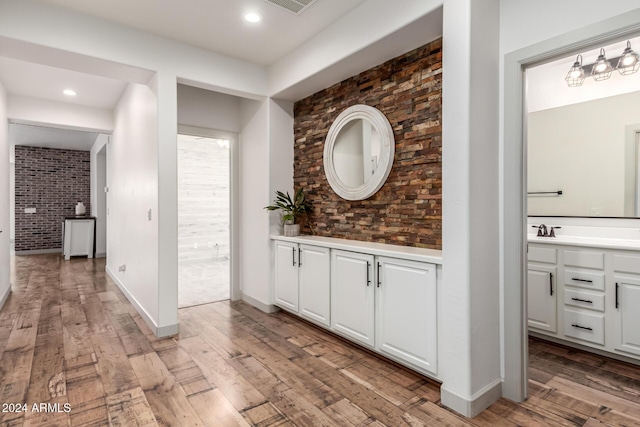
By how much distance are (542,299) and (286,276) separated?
2.33m

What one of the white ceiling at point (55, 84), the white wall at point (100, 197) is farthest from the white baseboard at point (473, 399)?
the white wall at point (100, 197)

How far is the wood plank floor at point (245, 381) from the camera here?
6.38 feet

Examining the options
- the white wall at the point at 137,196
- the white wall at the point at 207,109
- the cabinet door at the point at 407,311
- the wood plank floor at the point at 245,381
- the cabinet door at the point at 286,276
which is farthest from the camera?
the white wall at the point at 207,109

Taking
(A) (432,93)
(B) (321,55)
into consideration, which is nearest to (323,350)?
(A) (432,93)

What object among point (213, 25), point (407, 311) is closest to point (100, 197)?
point (213, 25)

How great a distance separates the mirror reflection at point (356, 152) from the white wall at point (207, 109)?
163cm

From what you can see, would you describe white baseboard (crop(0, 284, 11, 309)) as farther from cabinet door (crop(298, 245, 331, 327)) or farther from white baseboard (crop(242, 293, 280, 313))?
cabinet door (crop(298, 245, 331, 327))

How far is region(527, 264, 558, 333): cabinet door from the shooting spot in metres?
2.96

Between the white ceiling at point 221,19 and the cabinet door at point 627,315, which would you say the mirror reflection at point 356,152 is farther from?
the cabinet door at point 627,315

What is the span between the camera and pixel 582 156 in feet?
10.6

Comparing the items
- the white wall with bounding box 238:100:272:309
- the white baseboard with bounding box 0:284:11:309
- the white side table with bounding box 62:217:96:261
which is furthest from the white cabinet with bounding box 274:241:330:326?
the white side table with bounding box 62:217:96:261

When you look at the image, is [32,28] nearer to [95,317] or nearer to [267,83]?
[267,83]

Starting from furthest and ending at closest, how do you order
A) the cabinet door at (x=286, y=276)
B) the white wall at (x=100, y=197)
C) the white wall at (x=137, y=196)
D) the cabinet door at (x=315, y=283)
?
the white wall at (x=100, y=197) → the cabinet door at (x=286, y=276) → the white wall at (x=137, y=196) → the cabinet door at (x=315, y=283)

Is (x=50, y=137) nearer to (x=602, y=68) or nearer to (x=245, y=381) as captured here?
(x=245, y=381)
